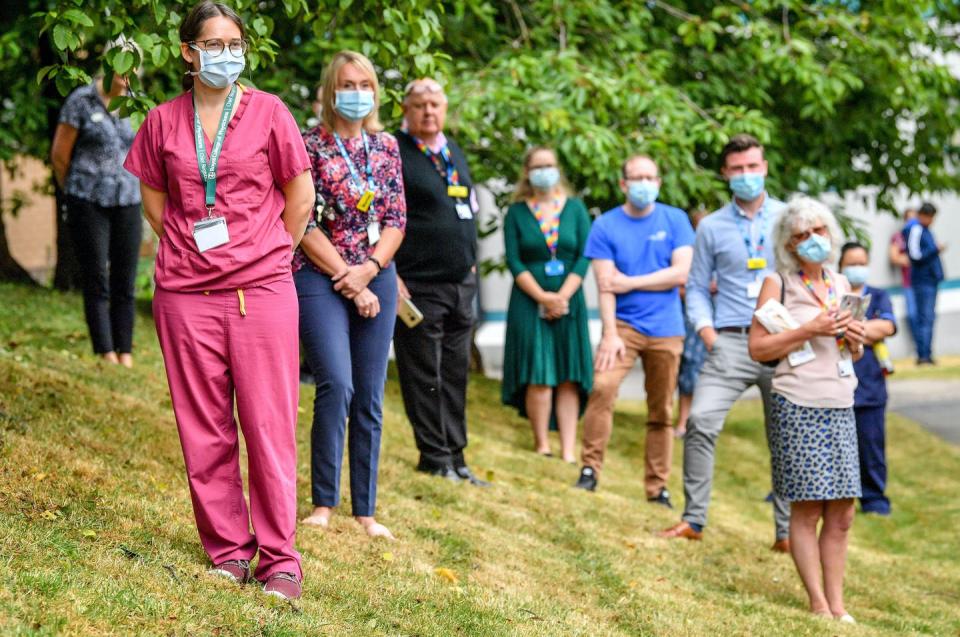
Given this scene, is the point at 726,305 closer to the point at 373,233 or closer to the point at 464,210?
the point at 464,210

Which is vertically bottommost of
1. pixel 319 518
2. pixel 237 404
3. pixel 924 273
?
pixel 924 273

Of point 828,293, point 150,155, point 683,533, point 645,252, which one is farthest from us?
point 645,252

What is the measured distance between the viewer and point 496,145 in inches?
473

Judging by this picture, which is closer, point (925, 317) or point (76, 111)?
point (76, 111)

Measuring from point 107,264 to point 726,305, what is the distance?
4.30 metres

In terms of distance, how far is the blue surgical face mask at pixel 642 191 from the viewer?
9055mm

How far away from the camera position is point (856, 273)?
9305mm

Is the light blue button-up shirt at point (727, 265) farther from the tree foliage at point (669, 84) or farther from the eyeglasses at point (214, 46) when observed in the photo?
the eyeglasses at point (214, 46)

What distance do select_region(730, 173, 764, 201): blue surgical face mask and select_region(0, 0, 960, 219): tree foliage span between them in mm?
2663

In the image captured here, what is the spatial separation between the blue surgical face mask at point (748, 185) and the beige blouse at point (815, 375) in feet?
4.84

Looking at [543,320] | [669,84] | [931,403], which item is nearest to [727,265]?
[543,320]

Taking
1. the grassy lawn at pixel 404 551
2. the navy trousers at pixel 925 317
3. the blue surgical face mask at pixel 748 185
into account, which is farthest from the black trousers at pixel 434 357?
the navy trousers at pixel 925 317

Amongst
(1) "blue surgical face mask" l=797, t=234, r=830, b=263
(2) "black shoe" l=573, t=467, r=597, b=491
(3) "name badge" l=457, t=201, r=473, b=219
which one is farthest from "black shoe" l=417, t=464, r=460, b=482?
(1) "blue surgical face mask" l=797, t=234, r=830, b=263

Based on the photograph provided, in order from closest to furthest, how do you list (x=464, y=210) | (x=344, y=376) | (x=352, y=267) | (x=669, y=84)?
1. (x=344, y=376)
2. (x=352, y=267)
3. (x=464, y=210)
4. (x=669, y=84)
